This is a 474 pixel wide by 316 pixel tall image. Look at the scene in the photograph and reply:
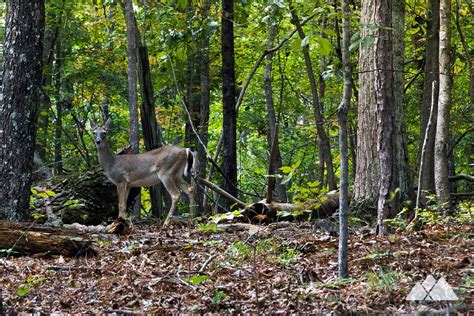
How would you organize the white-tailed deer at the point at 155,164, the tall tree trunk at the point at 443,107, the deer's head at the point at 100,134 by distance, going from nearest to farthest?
the tall tree trunk at the point at 443,107
the white-tailed deer at the point at 155,164
the deer's head at the point at 100,134

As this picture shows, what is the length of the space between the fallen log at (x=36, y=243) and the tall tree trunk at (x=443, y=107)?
5357 mm

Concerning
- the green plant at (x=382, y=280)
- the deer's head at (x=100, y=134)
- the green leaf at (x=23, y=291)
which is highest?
the deer's head at (x=100, y=134)

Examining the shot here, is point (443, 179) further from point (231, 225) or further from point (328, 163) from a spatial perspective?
point (328, 163)

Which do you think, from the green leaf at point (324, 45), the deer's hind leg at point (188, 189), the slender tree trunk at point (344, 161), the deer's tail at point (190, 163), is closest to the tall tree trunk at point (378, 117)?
the slender tree trunk at point (344, 161)

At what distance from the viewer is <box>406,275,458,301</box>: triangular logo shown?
16.1ft

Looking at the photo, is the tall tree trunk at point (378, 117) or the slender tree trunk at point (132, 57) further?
the slender tree trunk at point (132, 57)

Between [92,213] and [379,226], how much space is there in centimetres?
665

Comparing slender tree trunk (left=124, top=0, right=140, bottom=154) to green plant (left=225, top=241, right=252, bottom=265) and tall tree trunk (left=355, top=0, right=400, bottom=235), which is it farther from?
green plant (left=225, top=241, right=252, bottom=265)

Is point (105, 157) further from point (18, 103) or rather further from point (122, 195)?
point (18, 103)

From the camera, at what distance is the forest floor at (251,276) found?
5.14m

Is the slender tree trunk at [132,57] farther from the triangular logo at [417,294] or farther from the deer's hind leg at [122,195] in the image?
the triangular logo at [417,294]

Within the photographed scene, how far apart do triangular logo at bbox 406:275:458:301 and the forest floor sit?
0.19 feet

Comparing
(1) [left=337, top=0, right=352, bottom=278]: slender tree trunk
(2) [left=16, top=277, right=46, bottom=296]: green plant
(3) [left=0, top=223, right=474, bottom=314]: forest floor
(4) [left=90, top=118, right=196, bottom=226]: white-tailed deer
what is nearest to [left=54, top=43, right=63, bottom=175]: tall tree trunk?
(4) [left=90, top=118, right=196, bottom=226]: white-tailed deer

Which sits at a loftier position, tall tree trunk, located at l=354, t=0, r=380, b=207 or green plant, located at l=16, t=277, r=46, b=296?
tall tree trunk, located at l=354, t=0, r=380, b=207
